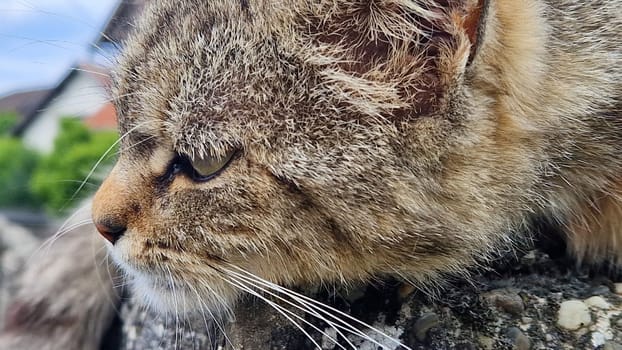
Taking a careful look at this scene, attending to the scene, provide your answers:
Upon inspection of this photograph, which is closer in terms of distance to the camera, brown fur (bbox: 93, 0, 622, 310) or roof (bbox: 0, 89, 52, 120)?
brown fur (bbox: 93, 0, 622, 310)

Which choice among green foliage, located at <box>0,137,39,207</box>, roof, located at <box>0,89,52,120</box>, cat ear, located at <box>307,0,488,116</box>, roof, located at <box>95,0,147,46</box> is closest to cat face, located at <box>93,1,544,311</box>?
cat ear, located at <box>307,0,488,116</box>

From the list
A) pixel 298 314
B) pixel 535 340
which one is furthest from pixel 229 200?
pixel 535 340

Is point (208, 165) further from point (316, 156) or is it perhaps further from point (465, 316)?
point (465, 316)

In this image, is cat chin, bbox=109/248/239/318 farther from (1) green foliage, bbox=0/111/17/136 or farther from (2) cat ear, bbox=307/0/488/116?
(1) green foliage, bbox=0/111/17/136

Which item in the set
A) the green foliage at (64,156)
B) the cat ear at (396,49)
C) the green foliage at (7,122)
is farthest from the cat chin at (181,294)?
the green foliage at (7,122)

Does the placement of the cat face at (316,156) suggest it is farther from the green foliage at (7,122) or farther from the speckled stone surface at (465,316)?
the green foliage at (7,122)

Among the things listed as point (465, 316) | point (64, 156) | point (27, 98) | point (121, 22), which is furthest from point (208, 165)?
point (64, 156)

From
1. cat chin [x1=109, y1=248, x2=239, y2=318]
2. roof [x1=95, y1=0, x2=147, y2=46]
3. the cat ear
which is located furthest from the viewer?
roof [x1=95, y1=0, x2=147, y2=46]
